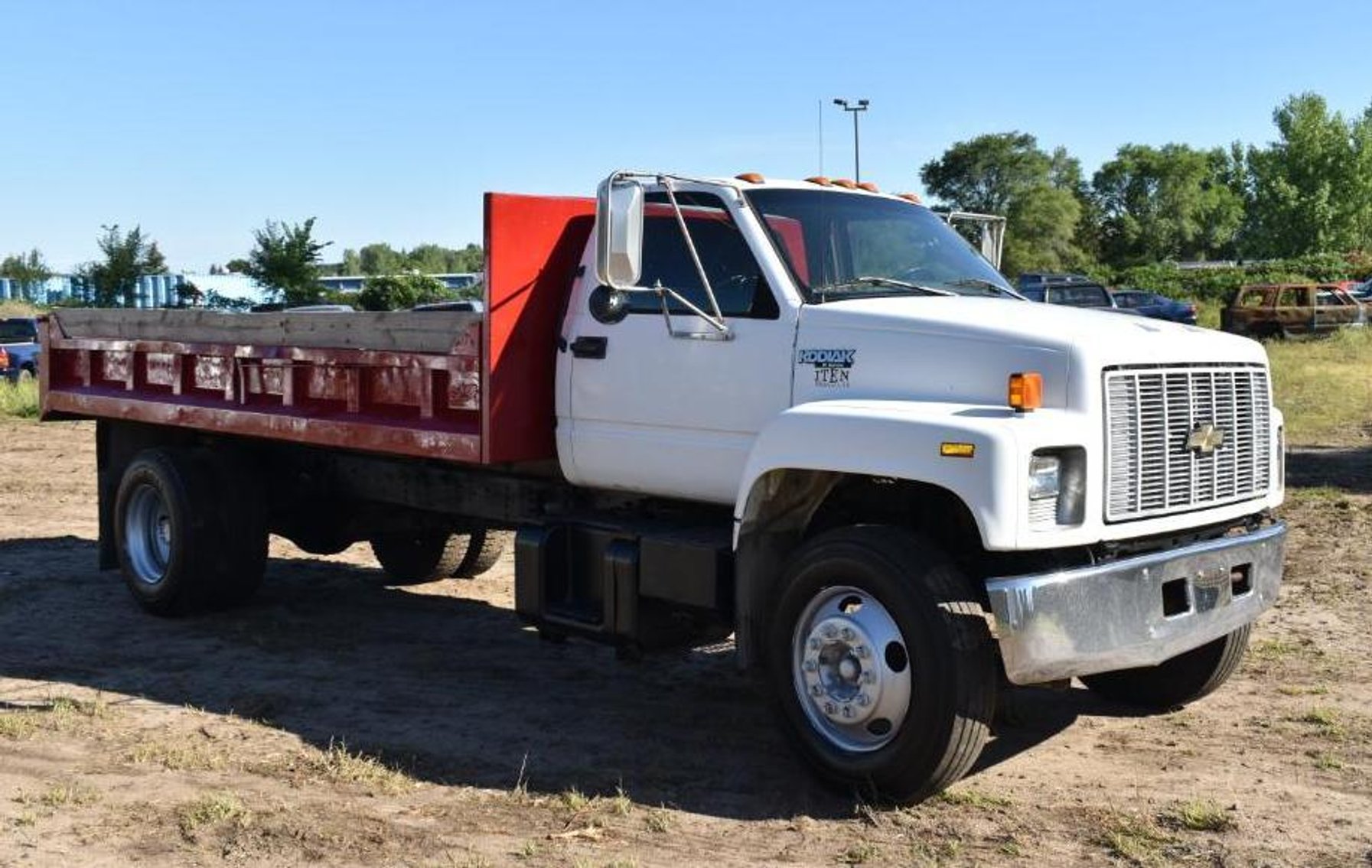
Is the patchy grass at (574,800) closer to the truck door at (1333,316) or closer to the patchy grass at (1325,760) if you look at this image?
the patchy grass at (1325,760)

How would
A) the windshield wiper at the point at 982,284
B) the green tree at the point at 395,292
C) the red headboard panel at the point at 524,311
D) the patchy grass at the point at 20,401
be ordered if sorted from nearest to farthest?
1. the windshield wiper at the point at 982,284
2. the red headboard panel at the point at 524,311
3. the patchy grass at the point at 20,401
4. the green tree at the point at 395,292

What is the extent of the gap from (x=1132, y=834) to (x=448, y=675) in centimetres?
365

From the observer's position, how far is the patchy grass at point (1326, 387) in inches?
666

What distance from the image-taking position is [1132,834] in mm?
4801

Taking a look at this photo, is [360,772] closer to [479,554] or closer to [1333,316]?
[479,554]

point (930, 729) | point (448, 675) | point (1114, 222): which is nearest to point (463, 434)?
point (448, 675)

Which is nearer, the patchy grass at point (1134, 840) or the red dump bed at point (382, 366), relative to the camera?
the patchy grass at point (1134, 840)

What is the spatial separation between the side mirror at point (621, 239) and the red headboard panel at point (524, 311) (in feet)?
2.93

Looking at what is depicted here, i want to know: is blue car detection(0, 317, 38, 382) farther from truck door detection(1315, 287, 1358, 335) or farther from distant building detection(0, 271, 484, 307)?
truck door detection(1315, 287, 1358, 335)

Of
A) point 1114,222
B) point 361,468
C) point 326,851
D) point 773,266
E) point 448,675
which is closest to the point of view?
point 326,851

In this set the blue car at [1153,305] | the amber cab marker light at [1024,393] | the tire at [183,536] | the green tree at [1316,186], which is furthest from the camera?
the green tree at [1316,186]

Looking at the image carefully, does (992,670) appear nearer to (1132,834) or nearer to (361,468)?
(1132,834)

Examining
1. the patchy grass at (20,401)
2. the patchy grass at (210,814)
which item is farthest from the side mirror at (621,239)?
the patchy grass at (20,401)

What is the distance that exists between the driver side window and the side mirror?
309 mm
